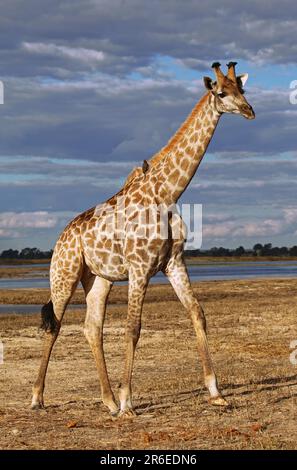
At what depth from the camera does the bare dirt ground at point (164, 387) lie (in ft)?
25.9

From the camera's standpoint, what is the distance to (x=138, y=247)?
30.0 ft

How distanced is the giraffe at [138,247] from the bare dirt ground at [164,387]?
0.49 m

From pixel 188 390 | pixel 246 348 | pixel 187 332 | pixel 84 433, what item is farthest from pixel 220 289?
pixel 84 433

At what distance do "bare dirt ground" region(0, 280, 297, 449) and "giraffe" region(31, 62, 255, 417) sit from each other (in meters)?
0.49

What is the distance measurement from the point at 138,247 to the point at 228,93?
203 cm

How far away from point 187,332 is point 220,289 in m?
18.8

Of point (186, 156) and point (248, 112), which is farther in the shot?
point (186, 156)

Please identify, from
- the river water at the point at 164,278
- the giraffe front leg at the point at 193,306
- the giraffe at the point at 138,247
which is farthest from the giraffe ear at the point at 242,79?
the river water at the point at 164,278

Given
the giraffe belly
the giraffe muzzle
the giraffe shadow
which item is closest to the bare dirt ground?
the giraffe shadow

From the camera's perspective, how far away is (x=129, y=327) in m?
9.16

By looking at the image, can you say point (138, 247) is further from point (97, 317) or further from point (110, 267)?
point (97, 317)

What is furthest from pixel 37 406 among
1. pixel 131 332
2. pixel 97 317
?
pixel 131 332

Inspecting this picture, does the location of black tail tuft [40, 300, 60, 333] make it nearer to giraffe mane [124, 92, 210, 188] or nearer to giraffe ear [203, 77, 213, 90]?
giraffe mane [124, 92, 210, 188]
